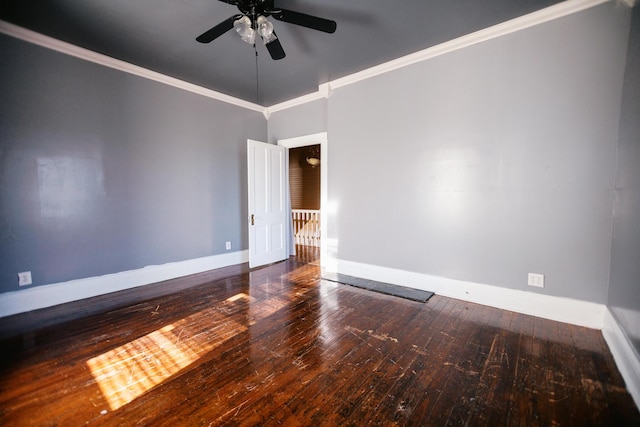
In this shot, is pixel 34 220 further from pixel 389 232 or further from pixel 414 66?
pixel 414 66

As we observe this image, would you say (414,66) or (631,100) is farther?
(414,66)

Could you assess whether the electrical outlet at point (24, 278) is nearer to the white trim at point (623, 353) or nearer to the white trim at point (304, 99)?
the white trim at point (304, 99)

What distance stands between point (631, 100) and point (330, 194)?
10.3 ft

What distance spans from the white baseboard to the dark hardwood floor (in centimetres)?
16

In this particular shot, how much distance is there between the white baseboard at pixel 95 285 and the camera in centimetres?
276

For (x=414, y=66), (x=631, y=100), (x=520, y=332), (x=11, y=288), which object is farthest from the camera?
(x=414, y=66)

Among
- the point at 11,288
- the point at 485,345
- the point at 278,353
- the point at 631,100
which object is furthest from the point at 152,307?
the point at 631,100

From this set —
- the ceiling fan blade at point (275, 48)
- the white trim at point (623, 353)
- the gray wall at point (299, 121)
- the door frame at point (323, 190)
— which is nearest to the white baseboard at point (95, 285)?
the door frame at point (323, 190)

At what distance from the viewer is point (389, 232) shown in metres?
3.61

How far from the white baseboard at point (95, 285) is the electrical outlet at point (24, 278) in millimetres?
72

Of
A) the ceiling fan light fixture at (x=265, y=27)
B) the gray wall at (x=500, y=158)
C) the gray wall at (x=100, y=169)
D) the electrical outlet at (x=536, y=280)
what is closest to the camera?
the ceiling fan light fixture at (x=265, y=27)

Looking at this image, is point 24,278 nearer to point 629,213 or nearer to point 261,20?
point 261,20

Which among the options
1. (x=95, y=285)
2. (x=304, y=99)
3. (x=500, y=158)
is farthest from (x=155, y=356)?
(x=304, y=99)

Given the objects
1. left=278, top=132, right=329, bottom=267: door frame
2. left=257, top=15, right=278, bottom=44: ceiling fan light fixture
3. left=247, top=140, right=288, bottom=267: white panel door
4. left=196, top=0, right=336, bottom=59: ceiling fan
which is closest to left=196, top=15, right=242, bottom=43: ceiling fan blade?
left=196, top=0, right=336, bottom=59: ceiling fan
